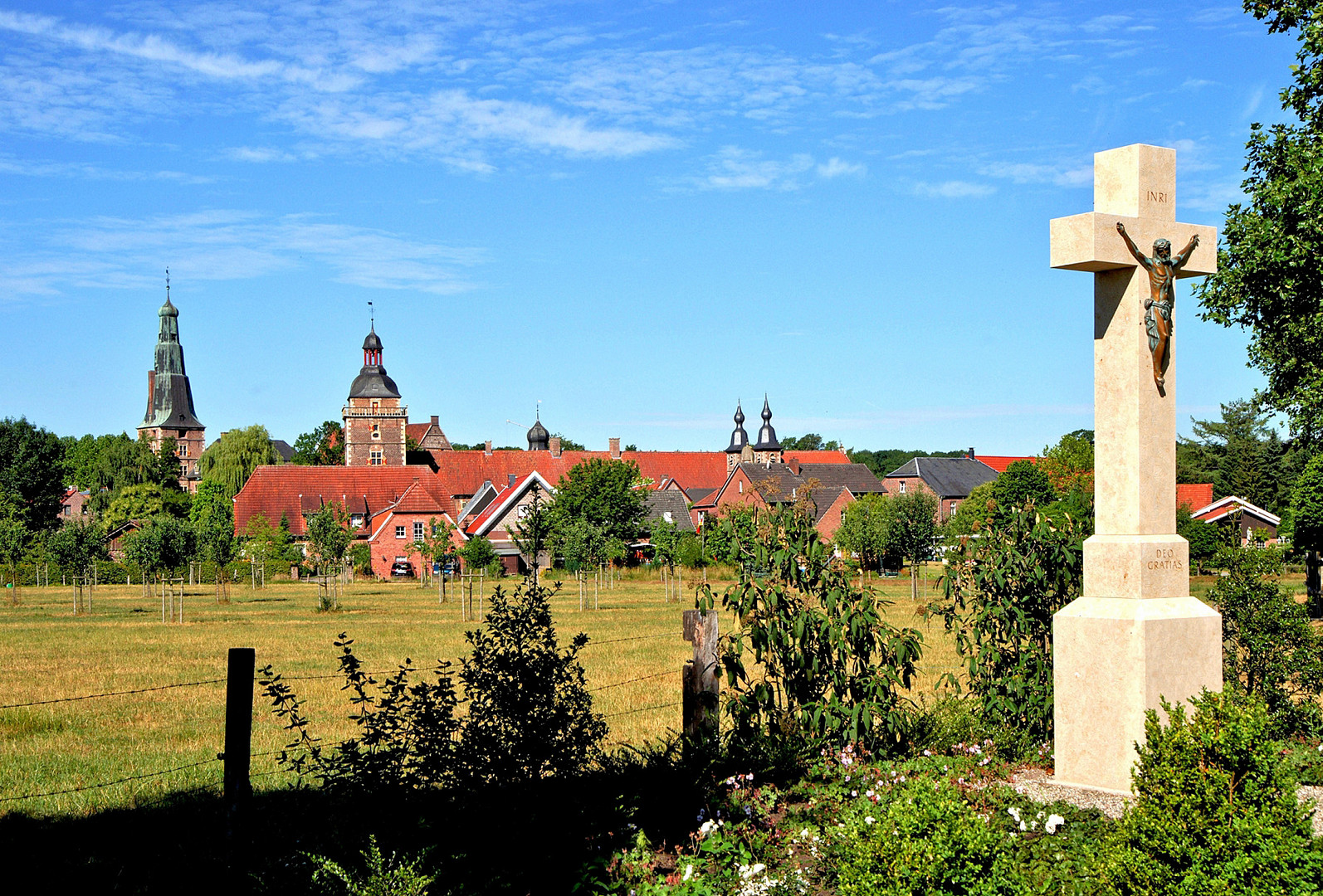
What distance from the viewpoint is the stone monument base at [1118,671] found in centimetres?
722

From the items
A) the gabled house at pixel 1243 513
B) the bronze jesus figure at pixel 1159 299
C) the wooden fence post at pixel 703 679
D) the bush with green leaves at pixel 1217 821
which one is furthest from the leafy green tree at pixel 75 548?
the gabled house at pixel 1243 513

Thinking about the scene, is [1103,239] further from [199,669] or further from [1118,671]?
[199,669]

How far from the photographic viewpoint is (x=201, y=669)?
18234 mm

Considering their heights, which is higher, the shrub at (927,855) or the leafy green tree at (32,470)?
the leafy green tree at (32,470)

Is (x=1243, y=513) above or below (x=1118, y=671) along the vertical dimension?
above

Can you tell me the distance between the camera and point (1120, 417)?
782 centimetres

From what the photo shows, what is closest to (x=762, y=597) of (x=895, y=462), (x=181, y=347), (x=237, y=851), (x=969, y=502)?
(x=237, y=851)

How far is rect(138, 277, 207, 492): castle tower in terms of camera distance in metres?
121

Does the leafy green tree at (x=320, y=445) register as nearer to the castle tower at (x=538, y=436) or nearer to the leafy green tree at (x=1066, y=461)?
the castle tower at (x=538, y=436)

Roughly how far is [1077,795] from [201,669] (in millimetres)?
15399

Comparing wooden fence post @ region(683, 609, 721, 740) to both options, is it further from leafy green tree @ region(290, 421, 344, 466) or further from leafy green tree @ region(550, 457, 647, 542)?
leafy green tree @ region(290, 421, 344, 466)

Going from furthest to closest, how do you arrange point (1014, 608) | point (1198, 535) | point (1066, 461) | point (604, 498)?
point (1066, 461), point (604, 498), point (1198, 535), point (1014, 608)

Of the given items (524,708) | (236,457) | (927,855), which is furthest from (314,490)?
(927,855)

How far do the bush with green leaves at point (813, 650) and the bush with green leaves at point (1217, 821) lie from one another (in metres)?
3.20
